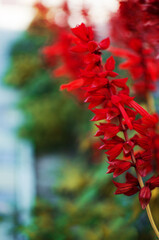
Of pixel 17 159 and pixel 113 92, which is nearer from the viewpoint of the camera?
pixel 113 92

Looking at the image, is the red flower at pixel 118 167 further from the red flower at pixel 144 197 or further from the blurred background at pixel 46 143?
the blurred background at pixel 46 143

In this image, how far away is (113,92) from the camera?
0.38 meters

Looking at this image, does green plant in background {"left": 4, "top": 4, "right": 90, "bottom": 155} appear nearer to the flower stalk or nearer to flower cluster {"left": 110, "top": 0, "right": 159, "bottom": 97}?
flower cluster {"left": 110, "top": 0, "right": 159, "bottom": 97}

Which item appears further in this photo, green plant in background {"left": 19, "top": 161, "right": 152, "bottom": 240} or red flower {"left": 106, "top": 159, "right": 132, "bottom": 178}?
green plant in background {"left": 19, "top": 161, "right": 152, "bottom": 240}

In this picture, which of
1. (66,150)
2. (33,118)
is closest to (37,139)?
(33,118)

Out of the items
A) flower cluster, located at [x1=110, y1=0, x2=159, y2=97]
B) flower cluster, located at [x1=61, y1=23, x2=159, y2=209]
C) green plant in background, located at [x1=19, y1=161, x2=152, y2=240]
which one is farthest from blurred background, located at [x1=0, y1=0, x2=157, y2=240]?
flower cluster, located at [x1=61, y1=23, x2=159, y2=209]

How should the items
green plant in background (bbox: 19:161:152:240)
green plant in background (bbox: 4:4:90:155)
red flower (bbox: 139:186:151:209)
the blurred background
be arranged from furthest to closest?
green plant in background (bbox: 4:4:90:155), the blurred background, green plant in background (bbox: 19:161:152:240), red flower (bbox: 139:186:151:209)

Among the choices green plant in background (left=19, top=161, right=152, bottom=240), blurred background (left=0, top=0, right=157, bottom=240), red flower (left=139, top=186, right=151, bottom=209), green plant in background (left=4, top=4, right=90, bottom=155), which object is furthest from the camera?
green plant in background (left=4, top=4, right=90, bottom=155)

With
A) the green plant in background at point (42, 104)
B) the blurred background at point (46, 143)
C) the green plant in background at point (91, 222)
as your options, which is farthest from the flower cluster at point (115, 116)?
the green plant in background at point (42, 104)

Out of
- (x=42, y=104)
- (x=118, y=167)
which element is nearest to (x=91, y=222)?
(x=118, y=167)

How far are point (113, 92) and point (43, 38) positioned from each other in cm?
214

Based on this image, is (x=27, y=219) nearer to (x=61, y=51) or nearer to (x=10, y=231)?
(x=10, y=231)

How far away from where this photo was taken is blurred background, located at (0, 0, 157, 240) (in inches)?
38.7

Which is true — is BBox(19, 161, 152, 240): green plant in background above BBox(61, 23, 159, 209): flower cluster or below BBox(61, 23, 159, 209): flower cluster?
below
